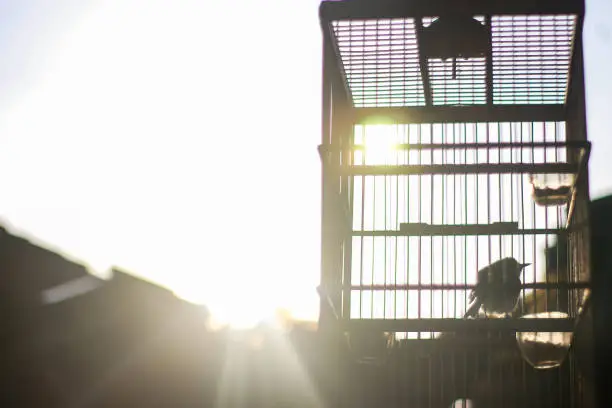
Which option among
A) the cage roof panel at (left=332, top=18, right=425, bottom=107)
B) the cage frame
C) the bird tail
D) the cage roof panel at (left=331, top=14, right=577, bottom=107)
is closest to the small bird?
the bird tail

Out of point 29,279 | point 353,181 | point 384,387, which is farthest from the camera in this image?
point 353,181

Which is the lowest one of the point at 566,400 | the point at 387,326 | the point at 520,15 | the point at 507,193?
the point at 566,400

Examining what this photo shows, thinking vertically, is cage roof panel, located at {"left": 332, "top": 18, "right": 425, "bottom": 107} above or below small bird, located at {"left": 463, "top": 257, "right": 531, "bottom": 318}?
above

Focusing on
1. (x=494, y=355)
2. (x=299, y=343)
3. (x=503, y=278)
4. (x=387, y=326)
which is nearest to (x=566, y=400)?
(x=494, y=355)

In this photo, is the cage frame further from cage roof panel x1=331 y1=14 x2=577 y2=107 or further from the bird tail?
the bird tail

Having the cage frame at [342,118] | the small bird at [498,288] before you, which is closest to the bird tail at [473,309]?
the small bird at [498,288]

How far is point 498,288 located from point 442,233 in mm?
321

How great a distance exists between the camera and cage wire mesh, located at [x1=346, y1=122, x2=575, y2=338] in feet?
12.3

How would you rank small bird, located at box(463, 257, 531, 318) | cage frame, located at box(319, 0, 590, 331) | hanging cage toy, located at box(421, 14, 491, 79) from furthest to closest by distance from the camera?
1. hanging cage toy, located at box(421, 14, 491, 79)
2. small bird, located at box(463, 257, 531, 318)
3. cage frame, located at box(319, 0, 590, 331)

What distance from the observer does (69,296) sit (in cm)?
333

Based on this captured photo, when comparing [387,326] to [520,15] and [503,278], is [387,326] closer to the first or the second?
[503,278]

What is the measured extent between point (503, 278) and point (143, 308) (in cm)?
147

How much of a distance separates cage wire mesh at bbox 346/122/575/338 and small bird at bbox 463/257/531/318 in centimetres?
4

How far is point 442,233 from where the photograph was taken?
12.2ft
